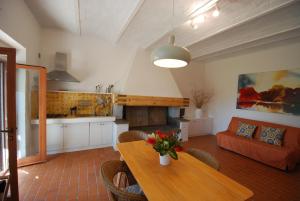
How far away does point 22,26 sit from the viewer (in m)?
Result: 2.32

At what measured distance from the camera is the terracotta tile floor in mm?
1939

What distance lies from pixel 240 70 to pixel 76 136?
4587 mm

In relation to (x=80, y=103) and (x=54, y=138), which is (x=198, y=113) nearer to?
(x=80, y=103)

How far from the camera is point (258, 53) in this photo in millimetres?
3734

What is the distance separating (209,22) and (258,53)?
2174mm

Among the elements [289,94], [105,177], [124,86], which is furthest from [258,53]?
[105,177]

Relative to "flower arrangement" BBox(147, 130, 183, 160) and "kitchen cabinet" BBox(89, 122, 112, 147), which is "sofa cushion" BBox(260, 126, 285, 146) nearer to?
"flower arrangement" BBox(147, 130, 183, 160)

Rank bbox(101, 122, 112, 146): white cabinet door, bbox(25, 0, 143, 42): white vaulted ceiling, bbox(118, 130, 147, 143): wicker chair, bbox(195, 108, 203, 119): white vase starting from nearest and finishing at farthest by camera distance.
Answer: bbox(25, 0, 143, 42): white vaulted ceiling, bbox(118, 130, 147, 143): wicker chair, bbox(101, 122, 112, 146): white cabinet door, bbox(195, 108, 203, 119): white vase

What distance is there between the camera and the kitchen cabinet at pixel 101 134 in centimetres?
338

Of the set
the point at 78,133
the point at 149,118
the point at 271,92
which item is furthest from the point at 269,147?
the point at 78,133

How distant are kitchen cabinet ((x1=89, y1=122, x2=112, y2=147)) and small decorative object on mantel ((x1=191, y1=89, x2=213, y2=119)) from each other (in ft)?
9.69

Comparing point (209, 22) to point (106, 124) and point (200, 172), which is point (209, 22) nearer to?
point (200, 172)

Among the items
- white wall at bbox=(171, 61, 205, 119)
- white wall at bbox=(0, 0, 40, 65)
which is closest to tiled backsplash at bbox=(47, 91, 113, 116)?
white wall at bbox=(0, 0, 40, 65)

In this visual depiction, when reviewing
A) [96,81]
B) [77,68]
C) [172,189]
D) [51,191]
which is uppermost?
[77,68]
